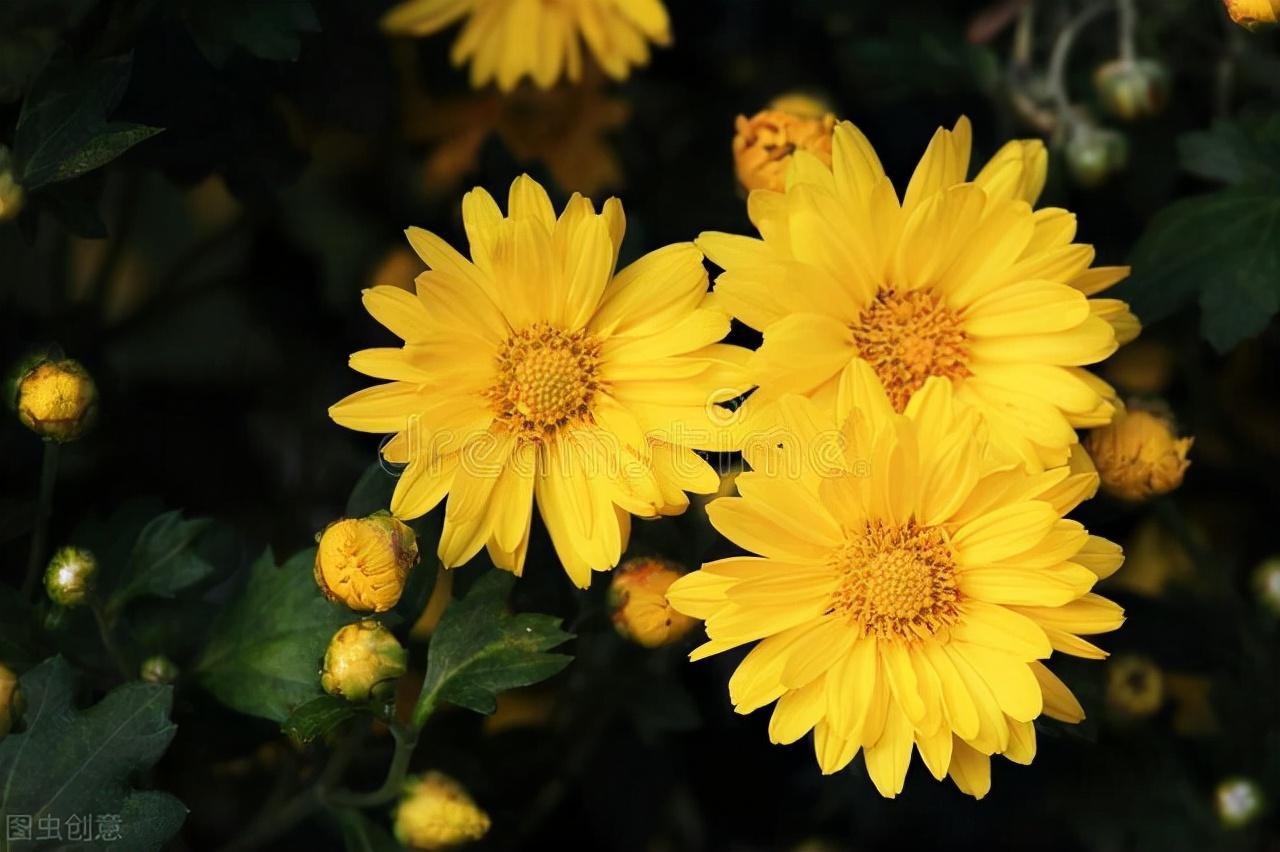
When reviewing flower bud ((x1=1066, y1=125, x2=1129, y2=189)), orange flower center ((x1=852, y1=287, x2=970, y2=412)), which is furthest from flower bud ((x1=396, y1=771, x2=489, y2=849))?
flower bud ((x1=1066, y1=125, x2=1129, y2=189))

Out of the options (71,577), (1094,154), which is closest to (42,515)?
(71,577)

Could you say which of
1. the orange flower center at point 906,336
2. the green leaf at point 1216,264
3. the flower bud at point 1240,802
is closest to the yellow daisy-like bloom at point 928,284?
the orange flower center at point 906,336

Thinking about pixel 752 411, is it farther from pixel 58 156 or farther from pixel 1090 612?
A: pixel 58 156

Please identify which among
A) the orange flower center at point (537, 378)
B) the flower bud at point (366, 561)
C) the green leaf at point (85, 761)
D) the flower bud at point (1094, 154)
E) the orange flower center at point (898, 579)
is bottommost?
the green leaf at point (85, 761)

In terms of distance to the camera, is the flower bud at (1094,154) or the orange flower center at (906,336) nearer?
the orange flower center at (906,336)

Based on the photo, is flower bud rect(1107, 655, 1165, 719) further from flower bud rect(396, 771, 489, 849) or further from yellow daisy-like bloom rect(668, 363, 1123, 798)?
flower bud rect(396, 771, 489, 849)

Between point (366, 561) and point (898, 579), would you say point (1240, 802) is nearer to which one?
point (898, 579)

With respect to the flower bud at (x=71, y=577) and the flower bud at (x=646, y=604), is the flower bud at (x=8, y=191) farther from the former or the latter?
the flower bud at (x=646, y=604)
